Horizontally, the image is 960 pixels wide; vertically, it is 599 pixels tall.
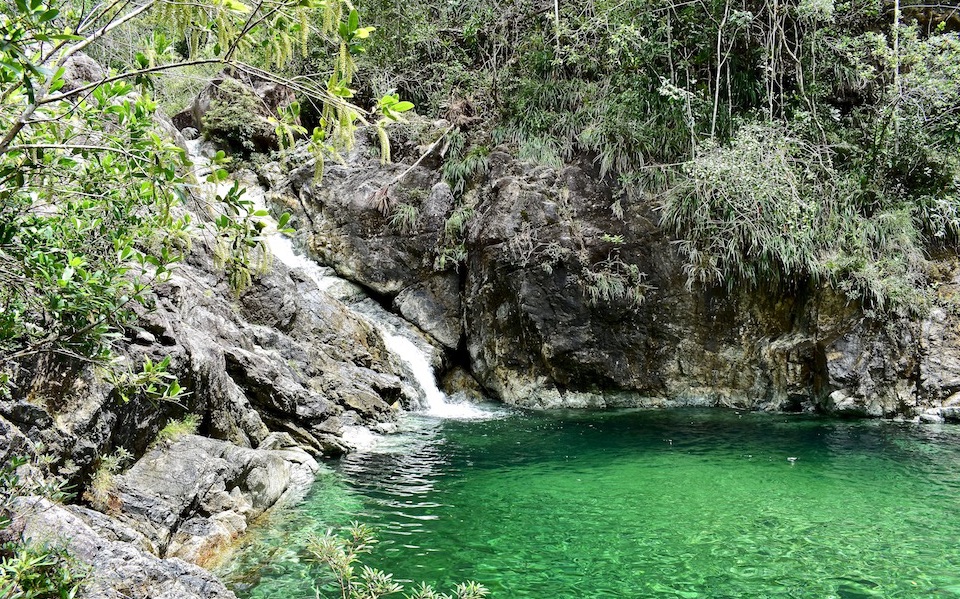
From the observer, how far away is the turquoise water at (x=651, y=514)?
4496 millimetres

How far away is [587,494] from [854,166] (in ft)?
30.9

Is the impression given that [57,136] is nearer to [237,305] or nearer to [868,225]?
[237,305]

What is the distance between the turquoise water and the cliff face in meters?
1.44

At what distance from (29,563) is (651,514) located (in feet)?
16.9

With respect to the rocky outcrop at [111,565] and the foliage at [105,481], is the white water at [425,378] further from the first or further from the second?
the rocky outcrop at [111,565]

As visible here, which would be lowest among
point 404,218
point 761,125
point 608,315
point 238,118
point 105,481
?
point 105,481

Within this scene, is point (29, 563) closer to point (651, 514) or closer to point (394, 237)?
point (651, 514)

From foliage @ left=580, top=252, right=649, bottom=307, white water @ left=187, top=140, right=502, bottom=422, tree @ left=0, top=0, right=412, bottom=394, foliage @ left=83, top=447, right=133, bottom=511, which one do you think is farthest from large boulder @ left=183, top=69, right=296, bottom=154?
tree @ left=0, top=0, right=412, bottom=394

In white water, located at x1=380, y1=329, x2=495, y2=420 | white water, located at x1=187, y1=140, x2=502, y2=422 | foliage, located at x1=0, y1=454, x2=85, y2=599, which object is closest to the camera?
foliage, located at x1=0, y1=454, x2=85, y2=599

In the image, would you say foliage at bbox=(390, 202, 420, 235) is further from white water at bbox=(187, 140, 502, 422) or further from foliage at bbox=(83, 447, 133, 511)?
foliage at bbox=(83, 447, 133, 511)

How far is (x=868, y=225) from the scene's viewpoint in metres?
11.0

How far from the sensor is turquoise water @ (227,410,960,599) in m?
4.50

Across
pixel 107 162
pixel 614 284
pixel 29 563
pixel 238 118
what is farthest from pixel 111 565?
pixel 238 118

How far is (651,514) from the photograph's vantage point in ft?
19.4
